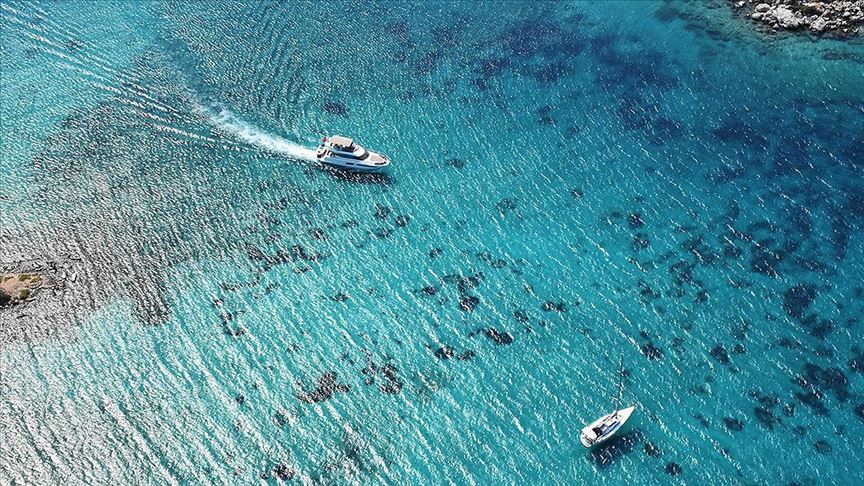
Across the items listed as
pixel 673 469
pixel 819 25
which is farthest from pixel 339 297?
pixel 819 25

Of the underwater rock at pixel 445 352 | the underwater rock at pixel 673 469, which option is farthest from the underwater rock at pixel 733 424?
the underwater rock at pixel 445 352

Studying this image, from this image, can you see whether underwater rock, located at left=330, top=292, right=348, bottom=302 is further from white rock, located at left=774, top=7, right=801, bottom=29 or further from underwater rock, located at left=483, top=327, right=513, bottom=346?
white rock, located at left=774, top=7, right=801, bottom=29

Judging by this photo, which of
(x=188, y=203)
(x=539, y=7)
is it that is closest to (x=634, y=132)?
(x=539, y=7)

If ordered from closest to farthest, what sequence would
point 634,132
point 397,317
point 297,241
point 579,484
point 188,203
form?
point 579,484
point 397,317
point 297,241
point 188,203
point 634,132

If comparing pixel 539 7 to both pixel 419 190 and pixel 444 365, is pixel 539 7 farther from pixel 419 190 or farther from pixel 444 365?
pixel 444 365

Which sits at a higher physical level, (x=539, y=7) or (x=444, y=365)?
(x=539, y=7)

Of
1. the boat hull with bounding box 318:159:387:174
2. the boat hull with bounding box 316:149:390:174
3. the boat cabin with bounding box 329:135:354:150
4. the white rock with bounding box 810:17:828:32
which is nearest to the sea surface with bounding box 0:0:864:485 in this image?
the boat hull with bounding box 318:159:387:174

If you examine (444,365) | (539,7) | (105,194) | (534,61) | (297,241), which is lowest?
(444,365)
